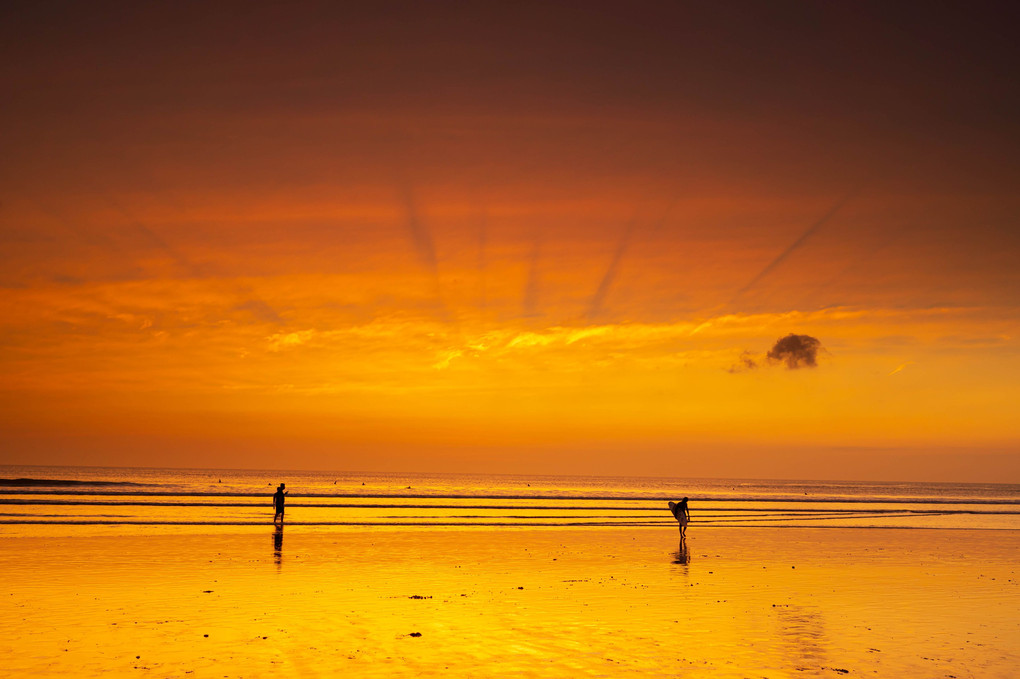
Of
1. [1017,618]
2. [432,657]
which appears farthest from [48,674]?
[1017,618]

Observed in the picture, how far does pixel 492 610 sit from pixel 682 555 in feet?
46.2

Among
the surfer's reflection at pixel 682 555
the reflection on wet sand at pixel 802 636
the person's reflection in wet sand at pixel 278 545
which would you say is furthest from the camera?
the surfer's reflection at pixel 682 555

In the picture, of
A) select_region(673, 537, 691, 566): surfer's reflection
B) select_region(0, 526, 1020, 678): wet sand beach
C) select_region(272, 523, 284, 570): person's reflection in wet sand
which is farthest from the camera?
select_region(673, 537, 691, 566): surfer's reflection

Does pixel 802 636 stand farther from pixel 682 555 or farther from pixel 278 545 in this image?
pixel 278 545

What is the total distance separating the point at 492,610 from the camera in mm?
19156

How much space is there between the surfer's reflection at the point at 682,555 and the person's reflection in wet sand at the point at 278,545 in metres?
13.8

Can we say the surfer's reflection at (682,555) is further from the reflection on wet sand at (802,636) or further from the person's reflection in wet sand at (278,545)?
the person's reflection in wet sand at (278,545)

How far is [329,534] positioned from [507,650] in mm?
24636

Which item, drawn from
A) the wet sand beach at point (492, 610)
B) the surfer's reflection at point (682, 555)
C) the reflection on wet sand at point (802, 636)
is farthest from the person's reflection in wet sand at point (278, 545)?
the reflection on wet sand at point (802, 636)

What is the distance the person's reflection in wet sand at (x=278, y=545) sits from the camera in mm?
27688

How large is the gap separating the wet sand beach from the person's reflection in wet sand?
18 centimetres

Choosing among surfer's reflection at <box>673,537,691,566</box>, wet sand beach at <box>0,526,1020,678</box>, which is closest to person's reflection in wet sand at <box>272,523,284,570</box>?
wet sand beach at <box>0,526,1020,678</box>

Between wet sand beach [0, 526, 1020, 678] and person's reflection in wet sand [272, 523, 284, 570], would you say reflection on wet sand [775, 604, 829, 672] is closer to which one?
wet sand beach [0, 526, 1020, 678]

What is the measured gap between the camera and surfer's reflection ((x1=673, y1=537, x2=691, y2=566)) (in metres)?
29.0
